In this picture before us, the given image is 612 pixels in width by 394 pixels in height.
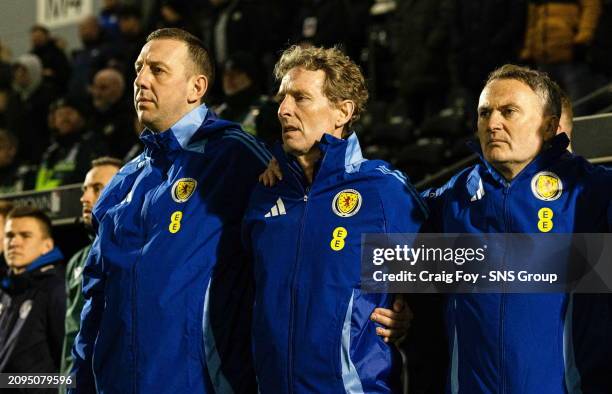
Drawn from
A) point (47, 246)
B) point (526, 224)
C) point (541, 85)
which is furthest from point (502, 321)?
point (47, 246)

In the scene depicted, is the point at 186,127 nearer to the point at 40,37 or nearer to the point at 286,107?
the point at 286,107

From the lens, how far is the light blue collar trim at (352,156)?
3186 millimetres

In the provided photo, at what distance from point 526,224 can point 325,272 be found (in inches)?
23.3

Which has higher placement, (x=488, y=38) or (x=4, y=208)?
(x=488, y=38)

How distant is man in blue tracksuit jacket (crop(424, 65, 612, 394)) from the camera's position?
2.84 meters

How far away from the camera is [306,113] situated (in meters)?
3.29

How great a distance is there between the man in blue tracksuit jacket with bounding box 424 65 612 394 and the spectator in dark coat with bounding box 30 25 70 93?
7.98m

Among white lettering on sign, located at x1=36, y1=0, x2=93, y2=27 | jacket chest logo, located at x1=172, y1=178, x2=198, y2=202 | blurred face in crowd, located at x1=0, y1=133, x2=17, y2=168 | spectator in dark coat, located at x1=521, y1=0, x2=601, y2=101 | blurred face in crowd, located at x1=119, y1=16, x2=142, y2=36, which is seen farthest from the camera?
white lettering on sign, located at x1=36, y1=0, x2=93, y2=27

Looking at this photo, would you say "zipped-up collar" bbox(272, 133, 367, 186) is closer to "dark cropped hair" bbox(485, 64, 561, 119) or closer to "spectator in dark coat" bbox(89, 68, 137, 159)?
"dark cropped hair" bbox(485, 64, 561, 119)

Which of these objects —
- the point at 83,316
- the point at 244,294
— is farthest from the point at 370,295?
the point at 83,316

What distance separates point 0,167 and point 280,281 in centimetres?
610

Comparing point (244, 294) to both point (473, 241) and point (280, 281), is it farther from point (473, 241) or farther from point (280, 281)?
point (473, 241)

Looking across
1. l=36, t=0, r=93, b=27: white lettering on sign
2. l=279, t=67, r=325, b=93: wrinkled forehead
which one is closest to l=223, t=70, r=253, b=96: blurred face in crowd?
l=279, t=67, r=325, b=93: wrinkled forehead

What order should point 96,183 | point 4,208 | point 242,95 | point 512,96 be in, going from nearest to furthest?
point 512,96
point 96,183
point 4,208
point 242,95
